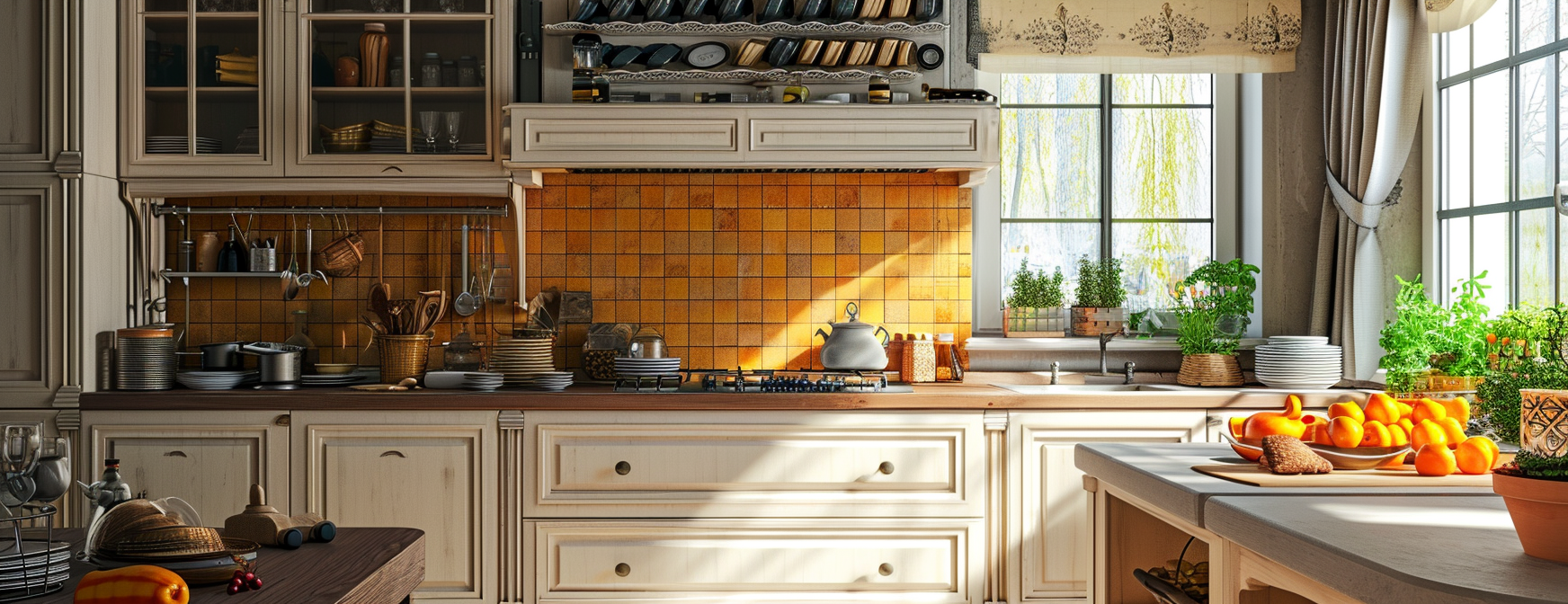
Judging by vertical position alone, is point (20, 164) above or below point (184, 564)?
above

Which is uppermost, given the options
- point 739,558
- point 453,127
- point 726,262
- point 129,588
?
point 453,127

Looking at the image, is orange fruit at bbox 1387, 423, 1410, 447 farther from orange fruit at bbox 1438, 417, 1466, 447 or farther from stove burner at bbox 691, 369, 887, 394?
stove burner at bbox 691, 369, 887, 394

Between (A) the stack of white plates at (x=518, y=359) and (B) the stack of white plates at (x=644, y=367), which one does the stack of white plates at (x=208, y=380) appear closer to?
(A) the stack of white plates at (x=518, y=359)

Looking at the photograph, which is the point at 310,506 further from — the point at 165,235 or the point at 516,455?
the point at 165,235

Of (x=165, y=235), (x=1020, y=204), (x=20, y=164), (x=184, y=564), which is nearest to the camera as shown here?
(x=184, y=564)

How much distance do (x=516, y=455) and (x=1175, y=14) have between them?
9.12 feet

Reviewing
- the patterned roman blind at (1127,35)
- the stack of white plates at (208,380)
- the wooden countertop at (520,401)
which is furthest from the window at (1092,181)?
the stack of white plates at (208,380)

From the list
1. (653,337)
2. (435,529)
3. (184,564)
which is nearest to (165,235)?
(435,529)

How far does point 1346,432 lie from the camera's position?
166cm

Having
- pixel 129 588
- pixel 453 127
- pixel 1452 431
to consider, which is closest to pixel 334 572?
pixel 129 588

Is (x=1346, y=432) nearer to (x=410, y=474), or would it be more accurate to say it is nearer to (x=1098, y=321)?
(x=1098, y=321)

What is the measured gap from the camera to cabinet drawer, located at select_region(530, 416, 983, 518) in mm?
3027

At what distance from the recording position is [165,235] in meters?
A: 3.54

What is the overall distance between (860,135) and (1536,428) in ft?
6.68
